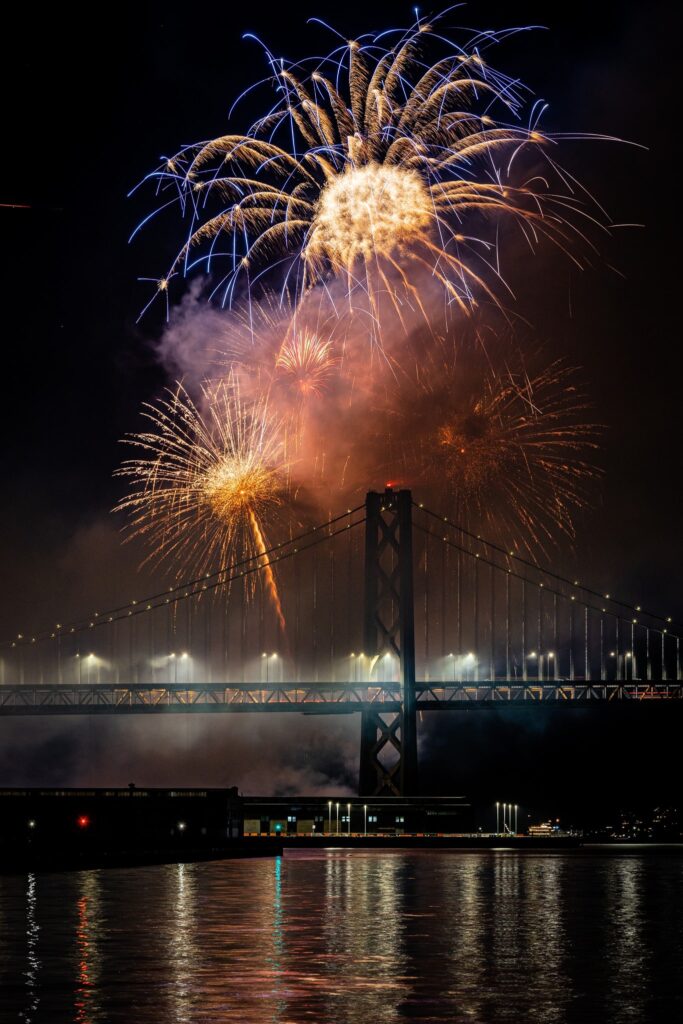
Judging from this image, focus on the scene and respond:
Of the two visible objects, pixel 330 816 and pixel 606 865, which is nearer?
pixel 606 865

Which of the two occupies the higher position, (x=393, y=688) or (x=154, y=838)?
(x=393, y=688)

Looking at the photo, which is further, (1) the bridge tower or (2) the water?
(1) the bridge tower

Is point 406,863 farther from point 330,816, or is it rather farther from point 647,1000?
point 647,1000

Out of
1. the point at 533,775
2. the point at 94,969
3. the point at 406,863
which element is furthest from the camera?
the point at 533,775

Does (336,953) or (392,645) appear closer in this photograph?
(336,953)

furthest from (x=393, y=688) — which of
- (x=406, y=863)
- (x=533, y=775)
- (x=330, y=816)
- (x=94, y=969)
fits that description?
(x=94, y=969)

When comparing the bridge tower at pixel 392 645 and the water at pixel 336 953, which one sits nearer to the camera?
the water at pixel 336 953

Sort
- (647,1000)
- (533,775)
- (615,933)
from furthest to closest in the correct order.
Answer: (533,775) < (615,933) < (647,1000)
